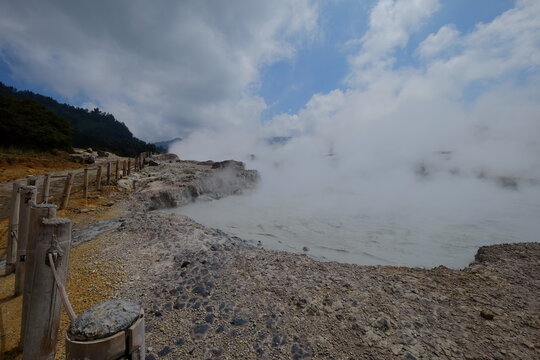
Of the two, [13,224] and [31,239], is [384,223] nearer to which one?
[31,239]

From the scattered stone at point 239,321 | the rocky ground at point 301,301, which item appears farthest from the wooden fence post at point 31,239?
the scattered stone at point 239,321

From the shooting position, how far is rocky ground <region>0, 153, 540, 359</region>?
276cm

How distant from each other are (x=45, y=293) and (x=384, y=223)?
1087 cm

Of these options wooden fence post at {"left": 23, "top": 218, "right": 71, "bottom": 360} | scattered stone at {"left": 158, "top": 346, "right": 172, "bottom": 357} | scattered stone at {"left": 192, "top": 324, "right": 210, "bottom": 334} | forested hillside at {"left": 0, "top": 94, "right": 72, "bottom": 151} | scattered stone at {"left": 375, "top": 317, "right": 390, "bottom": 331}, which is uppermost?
forested hillside at {"left": 0, "top": 94, "right": 72, "bottom": 151}

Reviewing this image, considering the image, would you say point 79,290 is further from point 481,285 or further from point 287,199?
point 287,199

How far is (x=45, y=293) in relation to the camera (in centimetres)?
209

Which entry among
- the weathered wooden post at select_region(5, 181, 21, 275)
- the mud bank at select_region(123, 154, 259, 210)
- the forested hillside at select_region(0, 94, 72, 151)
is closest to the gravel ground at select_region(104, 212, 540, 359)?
the weathered wooden post at select_region(5, 181, 21, 275)

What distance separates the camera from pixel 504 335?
302 centimetres

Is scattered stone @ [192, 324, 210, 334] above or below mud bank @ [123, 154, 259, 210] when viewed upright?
below

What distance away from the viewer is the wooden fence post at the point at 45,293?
2066 mm

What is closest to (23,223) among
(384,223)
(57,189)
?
(57,189)

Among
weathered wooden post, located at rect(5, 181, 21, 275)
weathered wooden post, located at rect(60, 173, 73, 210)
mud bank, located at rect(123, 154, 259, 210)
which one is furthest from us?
mud bank, located at rect(123, 154, 259, 210)

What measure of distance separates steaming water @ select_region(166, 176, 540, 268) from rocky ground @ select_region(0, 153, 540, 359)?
7.66 feet

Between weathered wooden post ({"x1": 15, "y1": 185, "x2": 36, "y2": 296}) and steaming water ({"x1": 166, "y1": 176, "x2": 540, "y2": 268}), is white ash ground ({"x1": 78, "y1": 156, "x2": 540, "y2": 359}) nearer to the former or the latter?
weathered wooden post ({"x1": 15, "y1": 185, "x2": 36, "y2": 296})
